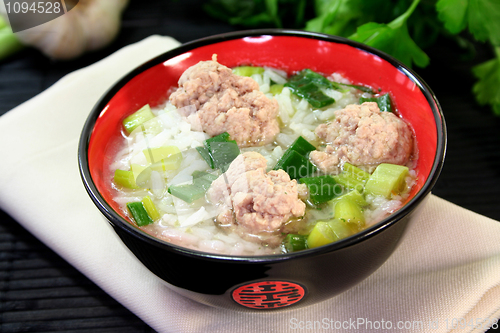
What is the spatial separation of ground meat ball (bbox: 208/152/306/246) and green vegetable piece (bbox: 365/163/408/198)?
1.12 feet

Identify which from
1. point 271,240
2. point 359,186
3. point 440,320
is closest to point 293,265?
point 271,240

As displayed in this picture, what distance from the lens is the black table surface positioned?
7.08ft

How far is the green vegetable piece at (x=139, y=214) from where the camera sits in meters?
1.88

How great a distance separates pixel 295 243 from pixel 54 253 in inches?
58.7

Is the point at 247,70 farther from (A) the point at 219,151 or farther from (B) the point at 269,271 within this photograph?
(B) the point at 269,271

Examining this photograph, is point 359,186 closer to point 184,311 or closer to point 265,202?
point 265,202

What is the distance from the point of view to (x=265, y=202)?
1.72 meters

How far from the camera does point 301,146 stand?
2.12 meters

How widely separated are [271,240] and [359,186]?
0.51 m

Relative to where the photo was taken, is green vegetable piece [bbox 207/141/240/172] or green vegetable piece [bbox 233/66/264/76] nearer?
green vegetable piece [bbox 207/141/240/172]

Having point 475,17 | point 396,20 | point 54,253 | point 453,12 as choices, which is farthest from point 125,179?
point 475,17

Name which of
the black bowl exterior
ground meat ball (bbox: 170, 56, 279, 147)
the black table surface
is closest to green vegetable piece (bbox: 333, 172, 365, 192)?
the black bowl exterior

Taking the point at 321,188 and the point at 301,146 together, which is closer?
the point at 321,188

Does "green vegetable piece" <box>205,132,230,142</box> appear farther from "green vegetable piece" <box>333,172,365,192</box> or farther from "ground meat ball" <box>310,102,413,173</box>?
"green vegetable piece" <box>333,172,365,192</box>
